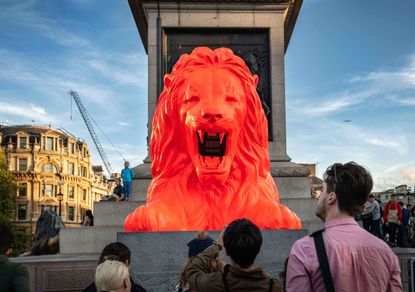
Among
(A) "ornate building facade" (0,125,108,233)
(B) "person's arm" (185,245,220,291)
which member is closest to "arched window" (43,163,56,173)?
(A) "ornate building facade" (0,125,108,233)

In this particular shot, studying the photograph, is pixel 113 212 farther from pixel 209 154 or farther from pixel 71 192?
pixel 71 192

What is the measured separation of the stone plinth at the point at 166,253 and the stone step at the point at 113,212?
4766 millimetres

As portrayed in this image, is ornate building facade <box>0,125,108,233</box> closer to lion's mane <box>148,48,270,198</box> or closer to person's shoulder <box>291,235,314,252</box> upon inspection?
lion's mane <box>148,48,270,198</box>

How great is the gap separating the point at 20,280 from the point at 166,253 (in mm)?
3021

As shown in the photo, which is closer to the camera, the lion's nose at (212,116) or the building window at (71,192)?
the lion's nose at (212,116)

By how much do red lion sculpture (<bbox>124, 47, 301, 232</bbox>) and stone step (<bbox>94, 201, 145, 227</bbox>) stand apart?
146 inches

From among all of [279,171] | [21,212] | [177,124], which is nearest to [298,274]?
[177,124]

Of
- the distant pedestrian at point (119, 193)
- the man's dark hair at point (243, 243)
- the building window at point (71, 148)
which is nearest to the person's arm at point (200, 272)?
the man's dark hair at point (243, 243)

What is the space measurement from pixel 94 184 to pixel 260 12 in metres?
91.4

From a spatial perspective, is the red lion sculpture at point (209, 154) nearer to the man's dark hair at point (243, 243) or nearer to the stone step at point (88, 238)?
the stone step at point (88, 238)

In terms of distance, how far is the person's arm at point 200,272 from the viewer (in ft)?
10.2

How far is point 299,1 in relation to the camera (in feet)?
47.4

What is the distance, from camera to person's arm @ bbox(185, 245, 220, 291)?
3119 mm

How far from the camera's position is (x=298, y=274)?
2682mm
